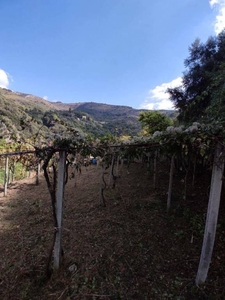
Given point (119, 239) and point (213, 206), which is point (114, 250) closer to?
point (119, 239)

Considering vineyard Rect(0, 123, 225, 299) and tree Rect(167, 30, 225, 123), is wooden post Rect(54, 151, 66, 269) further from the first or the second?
tree Rect(167, 30, 225, 123)

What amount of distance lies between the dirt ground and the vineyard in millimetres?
15

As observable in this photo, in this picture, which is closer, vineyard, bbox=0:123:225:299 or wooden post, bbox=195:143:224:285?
wooden post, bbox=195:143:224:285

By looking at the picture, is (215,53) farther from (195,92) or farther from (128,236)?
(128,236)

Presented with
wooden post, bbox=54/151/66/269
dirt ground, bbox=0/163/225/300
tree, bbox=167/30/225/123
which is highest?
tree, bbox=167/30/225/123

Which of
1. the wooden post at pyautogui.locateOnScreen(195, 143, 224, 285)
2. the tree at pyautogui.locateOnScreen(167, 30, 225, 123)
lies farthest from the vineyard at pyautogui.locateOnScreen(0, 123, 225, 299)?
the tree at pyautogui.locateOnScreen(167, 30, 225, 123)

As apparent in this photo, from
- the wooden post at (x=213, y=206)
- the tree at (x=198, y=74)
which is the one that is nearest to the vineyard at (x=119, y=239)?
the wooden post at (x=213, y=206)

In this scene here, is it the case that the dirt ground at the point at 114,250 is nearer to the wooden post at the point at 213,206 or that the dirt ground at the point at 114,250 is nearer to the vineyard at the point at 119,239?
the vineyard at the point at 119,239

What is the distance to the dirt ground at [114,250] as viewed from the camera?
2484 millimetres

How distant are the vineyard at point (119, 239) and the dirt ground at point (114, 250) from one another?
0.01 meters

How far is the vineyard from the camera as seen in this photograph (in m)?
2.31

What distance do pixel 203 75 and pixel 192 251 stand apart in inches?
210

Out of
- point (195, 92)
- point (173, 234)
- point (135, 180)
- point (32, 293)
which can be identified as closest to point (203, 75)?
point (195, 92)

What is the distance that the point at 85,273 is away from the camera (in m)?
2.76
